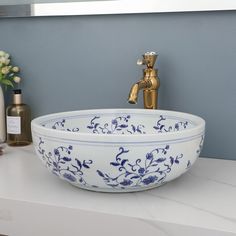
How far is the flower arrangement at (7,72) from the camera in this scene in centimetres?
113

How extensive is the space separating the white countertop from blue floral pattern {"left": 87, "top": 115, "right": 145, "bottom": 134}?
0.17 m

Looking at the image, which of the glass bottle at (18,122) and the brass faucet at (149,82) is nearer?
the brass faucet at (149,82)

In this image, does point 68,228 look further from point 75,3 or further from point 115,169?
point 75,3

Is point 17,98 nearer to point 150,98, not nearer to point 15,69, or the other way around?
point 15,69

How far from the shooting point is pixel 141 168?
0.67m

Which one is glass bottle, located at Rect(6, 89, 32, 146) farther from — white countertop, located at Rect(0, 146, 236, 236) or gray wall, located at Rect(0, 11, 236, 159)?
white countertop, located at Rect(0, 146, 236, 236)

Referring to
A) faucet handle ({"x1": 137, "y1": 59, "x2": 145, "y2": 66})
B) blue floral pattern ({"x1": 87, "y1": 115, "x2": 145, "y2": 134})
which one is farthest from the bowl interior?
faucet handle ({"x1": 137, "y1": 59, "x2": 145, "y2": 66})

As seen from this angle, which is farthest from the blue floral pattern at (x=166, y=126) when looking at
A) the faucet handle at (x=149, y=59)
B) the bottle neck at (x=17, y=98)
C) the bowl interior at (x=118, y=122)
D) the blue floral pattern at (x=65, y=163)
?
the bottle neck at (x=17, y=98)

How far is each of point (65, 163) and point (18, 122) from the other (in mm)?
448

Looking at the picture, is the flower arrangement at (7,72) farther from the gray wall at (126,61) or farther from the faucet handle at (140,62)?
the faucet handle at (140,62)

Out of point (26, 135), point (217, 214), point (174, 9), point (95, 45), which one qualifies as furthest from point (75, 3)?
point (217, 214)

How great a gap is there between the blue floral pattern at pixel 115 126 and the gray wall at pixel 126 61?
93 mm

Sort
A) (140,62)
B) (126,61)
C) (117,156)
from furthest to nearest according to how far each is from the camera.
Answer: (126,61)
(140,62)
(117,156)

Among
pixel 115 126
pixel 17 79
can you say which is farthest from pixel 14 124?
pixel 115 126
